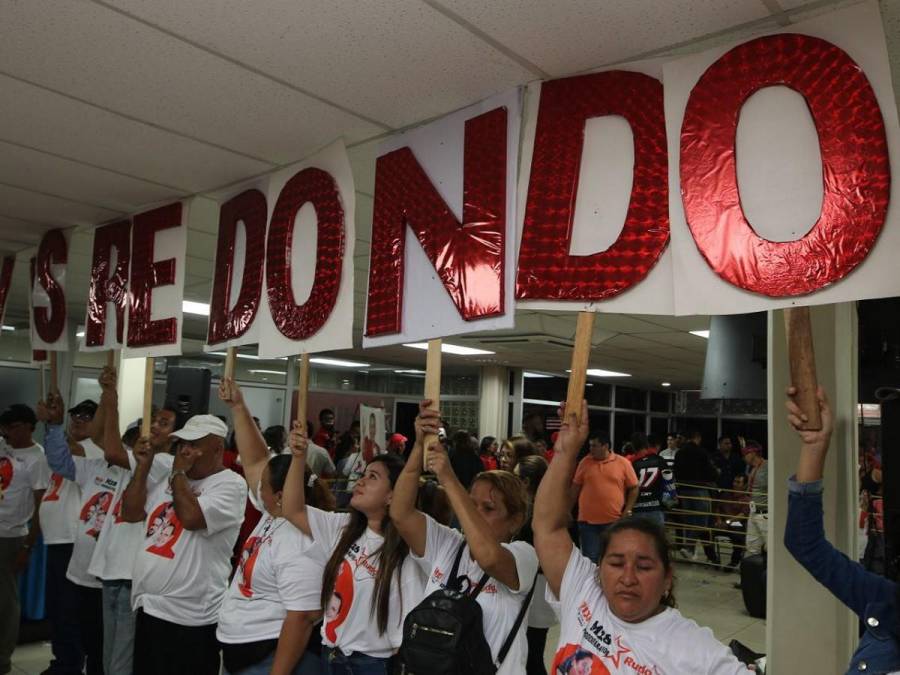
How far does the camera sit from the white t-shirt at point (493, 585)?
2.05 metres

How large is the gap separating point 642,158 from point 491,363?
1207 cm

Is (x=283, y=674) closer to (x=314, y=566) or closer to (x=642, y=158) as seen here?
(x=314, y=566)

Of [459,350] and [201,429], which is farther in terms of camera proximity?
[459,350]

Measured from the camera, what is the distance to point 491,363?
14.0m

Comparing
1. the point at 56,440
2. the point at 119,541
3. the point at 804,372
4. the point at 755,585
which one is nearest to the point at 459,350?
the point at 755,585

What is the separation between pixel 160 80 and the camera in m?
2.25

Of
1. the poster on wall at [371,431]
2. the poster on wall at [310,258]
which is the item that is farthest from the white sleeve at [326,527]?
the poster on wall at [371,431]

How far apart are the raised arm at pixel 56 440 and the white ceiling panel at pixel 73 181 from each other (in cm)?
105

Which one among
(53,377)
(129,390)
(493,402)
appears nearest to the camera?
(53,377)

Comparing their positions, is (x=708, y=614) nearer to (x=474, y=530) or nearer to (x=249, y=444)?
(x=249, y=444)

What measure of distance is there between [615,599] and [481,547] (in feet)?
1.37

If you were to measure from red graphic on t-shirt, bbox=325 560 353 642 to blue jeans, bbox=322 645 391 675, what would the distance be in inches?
2.5

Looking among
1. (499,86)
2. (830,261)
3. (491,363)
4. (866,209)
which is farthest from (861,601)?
(491,363)

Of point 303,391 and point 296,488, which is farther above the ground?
point 303,391
